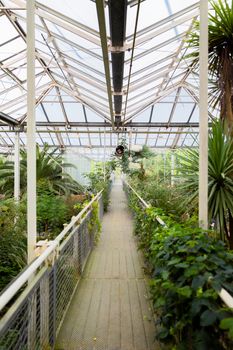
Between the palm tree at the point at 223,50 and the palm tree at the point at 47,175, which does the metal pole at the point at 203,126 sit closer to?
the palm tree at the point at 223,50

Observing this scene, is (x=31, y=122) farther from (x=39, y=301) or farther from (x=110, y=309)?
(x=110, y=309)

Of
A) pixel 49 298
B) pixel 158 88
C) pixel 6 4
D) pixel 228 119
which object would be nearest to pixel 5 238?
pixel 49 298

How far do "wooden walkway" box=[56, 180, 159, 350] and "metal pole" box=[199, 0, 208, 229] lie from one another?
3.71ft

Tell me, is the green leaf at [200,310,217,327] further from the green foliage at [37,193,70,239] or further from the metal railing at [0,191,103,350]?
the green foliage at [37,193,70,239]

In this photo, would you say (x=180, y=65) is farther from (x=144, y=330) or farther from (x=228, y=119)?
(x=144, y=330)

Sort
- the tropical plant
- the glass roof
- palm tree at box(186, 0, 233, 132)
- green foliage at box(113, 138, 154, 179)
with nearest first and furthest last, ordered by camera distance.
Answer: the tropical plant → palm tree at box(186, 0, 233, 132) → the glass roof → green foliage at box(113, 138, 154, 179)

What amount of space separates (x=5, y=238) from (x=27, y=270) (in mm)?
1644

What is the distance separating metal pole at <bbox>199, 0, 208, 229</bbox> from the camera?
2604mm

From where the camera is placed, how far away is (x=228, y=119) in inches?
130

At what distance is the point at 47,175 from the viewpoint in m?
7.06

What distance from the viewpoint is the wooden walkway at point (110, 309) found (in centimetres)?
244

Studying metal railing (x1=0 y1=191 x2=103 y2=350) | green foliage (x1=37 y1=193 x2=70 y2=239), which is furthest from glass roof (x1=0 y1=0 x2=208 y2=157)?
green foliage (x1=37 y1=193 x2=70 y2=239)

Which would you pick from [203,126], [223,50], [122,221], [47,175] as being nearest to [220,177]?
[203,126]

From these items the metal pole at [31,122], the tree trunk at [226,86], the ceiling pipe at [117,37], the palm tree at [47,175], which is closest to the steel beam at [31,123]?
the metal pole at [31,122]
